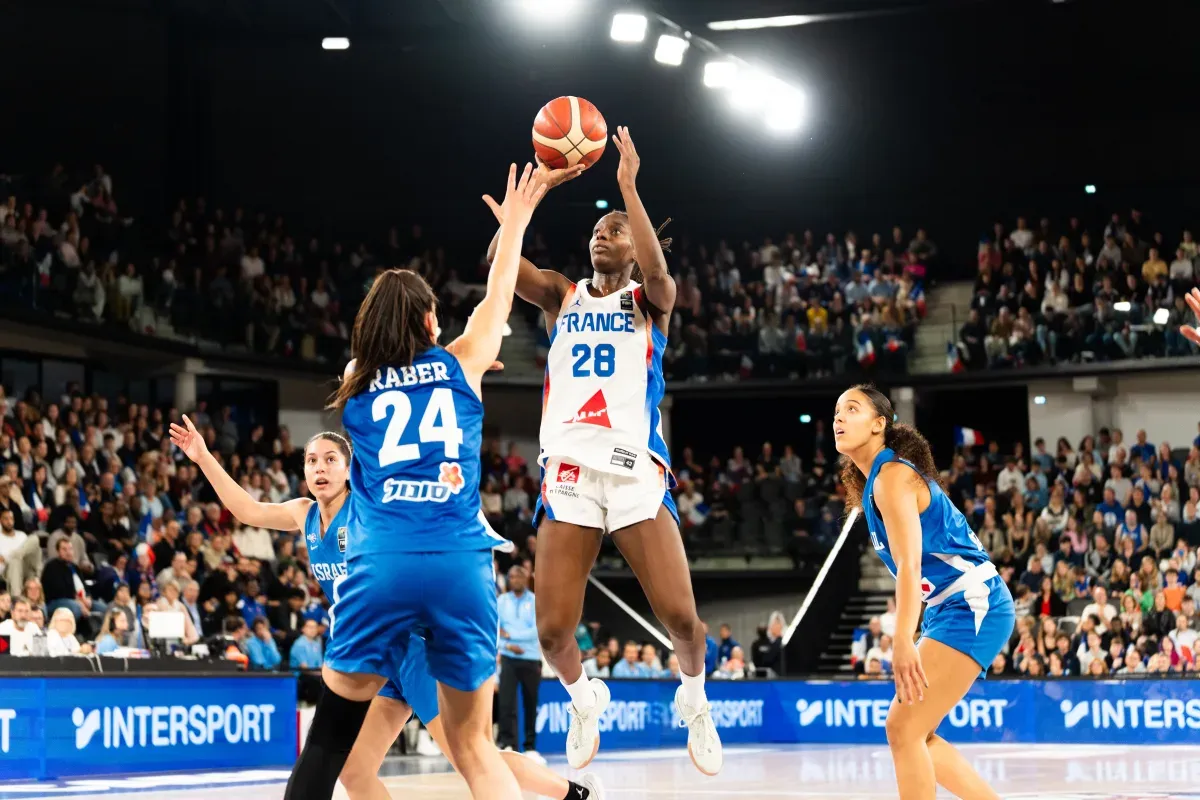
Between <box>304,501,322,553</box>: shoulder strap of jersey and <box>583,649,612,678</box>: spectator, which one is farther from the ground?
<box>304,501,322,553</box>: shoulder strap of jersey

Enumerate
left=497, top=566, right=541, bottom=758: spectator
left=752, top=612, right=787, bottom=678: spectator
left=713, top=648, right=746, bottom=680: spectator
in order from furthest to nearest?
1. left=752, top=612, right=787, bottom=678: spectator
2. left=713, top=648, right=746, bottom=680: spectator
3. left=497, top=566, right=541, bottom=758: spectator

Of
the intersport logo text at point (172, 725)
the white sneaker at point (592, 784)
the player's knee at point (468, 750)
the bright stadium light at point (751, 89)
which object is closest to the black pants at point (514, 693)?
the intersport logo text at point (172, 725)

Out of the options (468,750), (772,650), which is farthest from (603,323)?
(772,650)

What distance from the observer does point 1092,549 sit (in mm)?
22406

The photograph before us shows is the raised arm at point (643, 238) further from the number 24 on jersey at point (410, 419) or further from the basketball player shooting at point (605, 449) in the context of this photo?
the number 24 on jersey at point (410, 419)

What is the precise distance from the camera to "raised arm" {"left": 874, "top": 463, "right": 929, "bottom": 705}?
5.84 metres

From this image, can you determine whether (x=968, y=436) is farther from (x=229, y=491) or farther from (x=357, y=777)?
(x=357, y=777)

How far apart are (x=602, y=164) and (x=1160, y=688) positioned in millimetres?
17087

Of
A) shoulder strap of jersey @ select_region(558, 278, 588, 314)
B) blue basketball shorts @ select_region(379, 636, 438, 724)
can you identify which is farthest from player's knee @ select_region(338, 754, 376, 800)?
shoulder strap of jersey @ select_region(558, 278, 588, 314)

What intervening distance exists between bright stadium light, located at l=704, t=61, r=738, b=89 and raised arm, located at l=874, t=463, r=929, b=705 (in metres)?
18.5

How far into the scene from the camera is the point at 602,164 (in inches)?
1212

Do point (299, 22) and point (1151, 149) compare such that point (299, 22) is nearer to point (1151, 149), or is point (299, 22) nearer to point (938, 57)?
point (938, 57)

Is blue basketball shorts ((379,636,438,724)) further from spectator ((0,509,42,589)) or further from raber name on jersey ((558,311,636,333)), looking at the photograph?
spectator ((0,509,42,589))

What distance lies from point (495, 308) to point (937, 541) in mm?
2244
